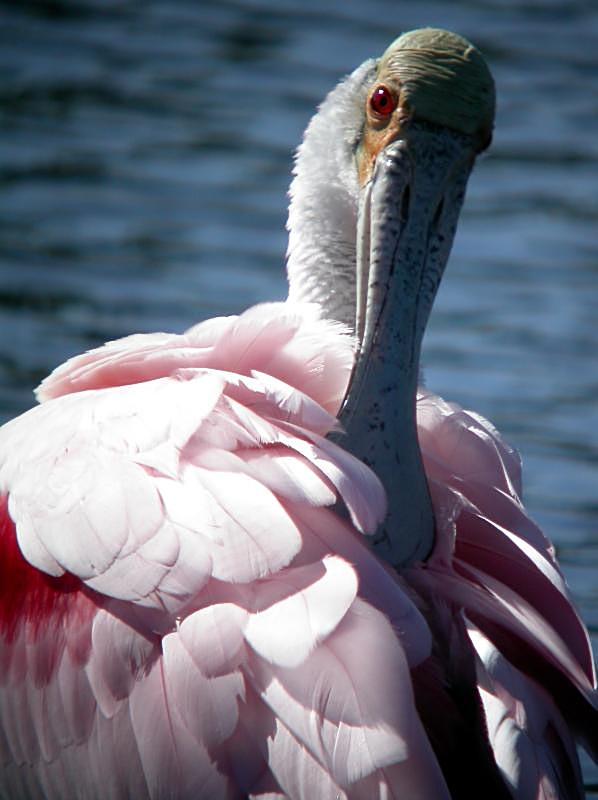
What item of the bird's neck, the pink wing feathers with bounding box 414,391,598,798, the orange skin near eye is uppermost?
the orange skin near eye

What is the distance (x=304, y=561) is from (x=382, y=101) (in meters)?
1.38

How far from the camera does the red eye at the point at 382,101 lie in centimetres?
418

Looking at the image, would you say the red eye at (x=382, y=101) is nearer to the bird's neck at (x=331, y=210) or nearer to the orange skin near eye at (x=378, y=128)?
the orange skin near eye at (x=378, y=128)

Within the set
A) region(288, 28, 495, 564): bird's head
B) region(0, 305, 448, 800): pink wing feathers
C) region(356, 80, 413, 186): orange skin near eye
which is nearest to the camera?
region(0, 305, 448, 800): pink wing feathers

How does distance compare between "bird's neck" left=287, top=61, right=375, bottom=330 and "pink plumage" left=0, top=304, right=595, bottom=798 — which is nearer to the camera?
"pink plumage" left=0, top=304, right=595, bottom=798

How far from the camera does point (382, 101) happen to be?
420cm

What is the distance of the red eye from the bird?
0.04 feet

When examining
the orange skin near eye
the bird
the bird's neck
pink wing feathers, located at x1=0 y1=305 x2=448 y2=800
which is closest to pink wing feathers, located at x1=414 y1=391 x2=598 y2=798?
the bird

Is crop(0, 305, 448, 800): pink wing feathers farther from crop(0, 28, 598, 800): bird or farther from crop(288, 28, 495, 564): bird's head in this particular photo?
crop(288, 28, 495, 564): bird's head

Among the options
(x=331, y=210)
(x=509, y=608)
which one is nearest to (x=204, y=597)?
(x=509, y=608)

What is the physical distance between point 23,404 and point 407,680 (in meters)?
3.85

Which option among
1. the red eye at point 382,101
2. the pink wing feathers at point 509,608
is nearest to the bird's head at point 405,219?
the red eye at point 382,101

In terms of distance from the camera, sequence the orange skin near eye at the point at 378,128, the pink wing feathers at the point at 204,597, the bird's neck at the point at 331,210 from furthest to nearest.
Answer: the bird's neck at the point at 331,210 → the orange skin near eye at the point at 378,128 → the pink wing feathers at the point at 204,597

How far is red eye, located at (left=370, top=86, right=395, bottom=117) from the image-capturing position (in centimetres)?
418
